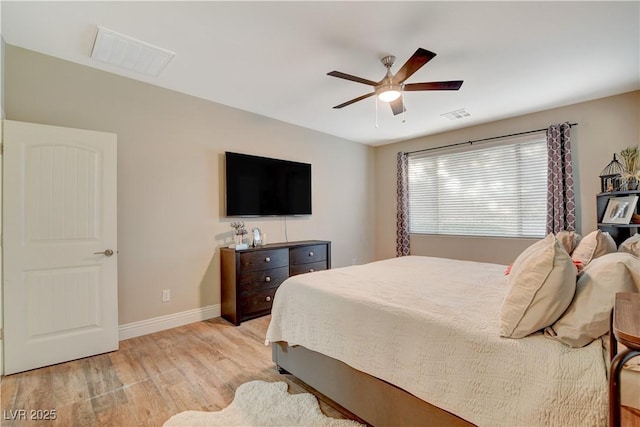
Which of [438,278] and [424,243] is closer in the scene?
[438,278]

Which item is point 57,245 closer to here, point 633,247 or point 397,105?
point 397,105

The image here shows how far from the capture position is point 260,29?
7.22ft

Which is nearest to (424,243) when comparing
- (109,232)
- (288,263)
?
(288,263)

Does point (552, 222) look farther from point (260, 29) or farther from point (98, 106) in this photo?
point (98, 106)

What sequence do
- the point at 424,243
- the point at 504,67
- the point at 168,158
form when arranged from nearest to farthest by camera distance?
the point at 504,67, the point at 168,158, the point at 424,243

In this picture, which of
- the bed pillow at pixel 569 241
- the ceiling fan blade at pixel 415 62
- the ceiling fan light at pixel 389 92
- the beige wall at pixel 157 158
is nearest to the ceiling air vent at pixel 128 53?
the beige wall at pixel 157 158

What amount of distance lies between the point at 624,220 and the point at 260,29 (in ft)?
12.1

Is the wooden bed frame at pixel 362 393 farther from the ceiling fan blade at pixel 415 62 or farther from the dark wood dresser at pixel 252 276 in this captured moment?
the ceiling fan blade at pixel 415 62

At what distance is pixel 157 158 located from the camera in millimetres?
3146

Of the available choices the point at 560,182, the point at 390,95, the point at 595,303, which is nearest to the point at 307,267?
the point at 390,95

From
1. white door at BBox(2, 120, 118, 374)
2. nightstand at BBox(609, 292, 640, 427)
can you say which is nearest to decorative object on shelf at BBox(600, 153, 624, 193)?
nightstand at BBox(609, 292, 640, 427)

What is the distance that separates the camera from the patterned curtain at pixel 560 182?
3.56 metres

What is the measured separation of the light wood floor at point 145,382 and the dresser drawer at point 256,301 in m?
0.47

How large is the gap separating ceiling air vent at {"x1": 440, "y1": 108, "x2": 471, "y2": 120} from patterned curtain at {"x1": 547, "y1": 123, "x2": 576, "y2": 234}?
1012 mm
